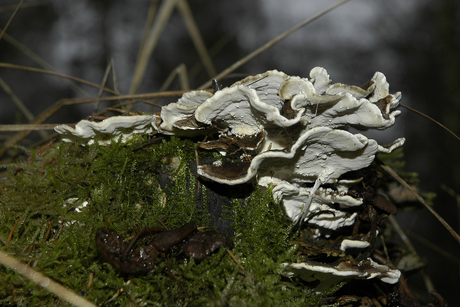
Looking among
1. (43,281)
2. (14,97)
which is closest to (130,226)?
(43,281)

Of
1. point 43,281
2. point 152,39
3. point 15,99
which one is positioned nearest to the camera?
point 43,281

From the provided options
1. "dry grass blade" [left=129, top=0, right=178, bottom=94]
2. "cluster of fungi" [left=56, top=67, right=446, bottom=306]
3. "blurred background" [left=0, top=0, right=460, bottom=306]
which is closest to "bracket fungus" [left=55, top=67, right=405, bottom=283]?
"cluster of fungi" [left=56, top=67, right=446, bottom=306]

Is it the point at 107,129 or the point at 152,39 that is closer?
the point at 107,129

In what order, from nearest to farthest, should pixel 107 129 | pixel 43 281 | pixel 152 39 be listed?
pixel 43 281 < pixel 107 129 < pixel 152 39

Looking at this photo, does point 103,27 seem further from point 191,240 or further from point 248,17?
point 191,240

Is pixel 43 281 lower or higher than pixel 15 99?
lower

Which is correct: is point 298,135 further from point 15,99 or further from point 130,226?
point 15,99

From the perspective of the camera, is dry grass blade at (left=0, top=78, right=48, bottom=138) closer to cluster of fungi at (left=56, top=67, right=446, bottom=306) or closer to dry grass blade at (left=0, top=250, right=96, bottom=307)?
cluster of fungi at (left=56, top=67, right=446, bottom=306)
